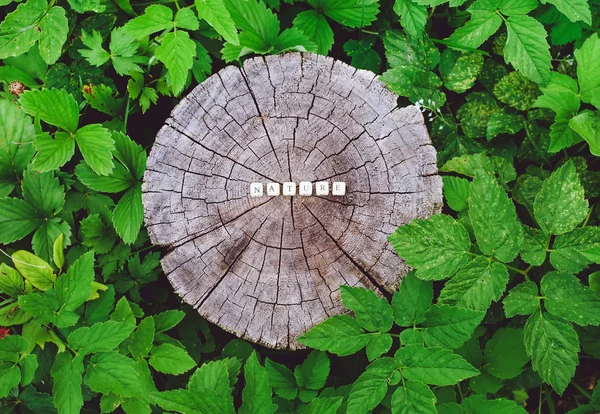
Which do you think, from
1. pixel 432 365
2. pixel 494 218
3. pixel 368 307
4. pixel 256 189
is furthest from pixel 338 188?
pixel 432 365

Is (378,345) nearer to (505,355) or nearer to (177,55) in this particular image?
(505,355)

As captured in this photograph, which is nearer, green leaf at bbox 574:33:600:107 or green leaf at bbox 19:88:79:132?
green leaf at bbox 19:88:79:132

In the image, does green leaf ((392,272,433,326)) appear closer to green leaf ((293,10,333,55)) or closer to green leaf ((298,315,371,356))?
green leaf ((298,315,371,356))

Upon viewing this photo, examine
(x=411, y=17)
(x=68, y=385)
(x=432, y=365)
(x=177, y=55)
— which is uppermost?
(x=411, y=17)

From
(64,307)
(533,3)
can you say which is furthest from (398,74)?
(64,307)

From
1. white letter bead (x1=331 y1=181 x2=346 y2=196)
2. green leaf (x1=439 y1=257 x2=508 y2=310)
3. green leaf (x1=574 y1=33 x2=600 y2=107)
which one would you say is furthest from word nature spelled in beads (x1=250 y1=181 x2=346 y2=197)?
green leaf (x1=574 y1=33 x2=600 y2=107)

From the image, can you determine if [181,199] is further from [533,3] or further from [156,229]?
[533,3]
